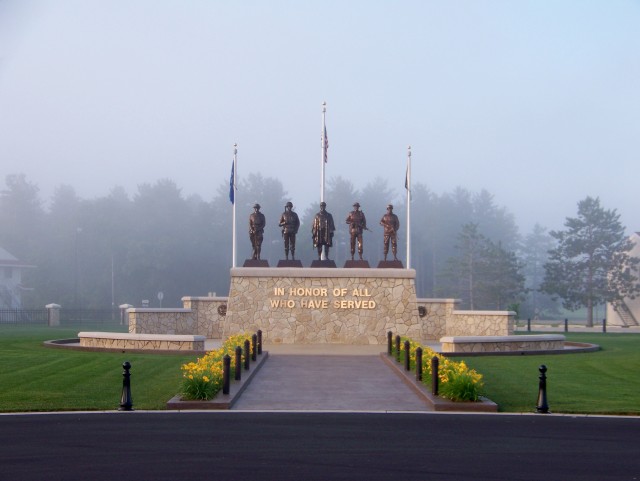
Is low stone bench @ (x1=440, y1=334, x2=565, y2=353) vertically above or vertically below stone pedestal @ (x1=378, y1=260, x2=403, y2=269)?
below

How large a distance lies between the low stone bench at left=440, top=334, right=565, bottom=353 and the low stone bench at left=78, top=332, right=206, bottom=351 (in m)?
7.72

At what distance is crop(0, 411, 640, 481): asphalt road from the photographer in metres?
10.8

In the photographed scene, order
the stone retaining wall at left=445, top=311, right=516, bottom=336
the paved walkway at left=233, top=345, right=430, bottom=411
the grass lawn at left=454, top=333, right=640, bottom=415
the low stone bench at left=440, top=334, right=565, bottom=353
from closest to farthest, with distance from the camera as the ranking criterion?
the grass lawn at left=454, top=333, right=640, bottom=415 < the paved walkway at left=233, top=345, right=430, bottom=411 < the low stone bench at left=440, top=334, right=565, bottom=353 < the stone retaining wall at left=445, top=311, right=516, bottom=336

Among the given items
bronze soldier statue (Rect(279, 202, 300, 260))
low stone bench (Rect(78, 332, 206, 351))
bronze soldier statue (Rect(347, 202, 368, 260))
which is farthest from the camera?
bronze soldier statue (Rect(279, 202, 300, 260))

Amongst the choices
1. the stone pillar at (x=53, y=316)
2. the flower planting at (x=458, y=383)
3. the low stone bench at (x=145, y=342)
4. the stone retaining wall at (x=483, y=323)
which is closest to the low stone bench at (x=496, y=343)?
the stone retaining wall at (x=483, y=323)

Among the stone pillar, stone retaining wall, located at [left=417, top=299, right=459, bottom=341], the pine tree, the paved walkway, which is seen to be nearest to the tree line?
the pine tree

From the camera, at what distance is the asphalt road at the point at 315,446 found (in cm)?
1076

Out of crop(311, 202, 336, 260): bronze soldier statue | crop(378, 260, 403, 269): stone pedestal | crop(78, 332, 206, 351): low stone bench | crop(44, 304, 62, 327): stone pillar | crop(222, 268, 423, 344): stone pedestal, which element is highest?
crop(311, 202, 336, 260): bronze soldier statue

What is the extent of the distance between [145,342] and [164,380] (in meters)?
7.56

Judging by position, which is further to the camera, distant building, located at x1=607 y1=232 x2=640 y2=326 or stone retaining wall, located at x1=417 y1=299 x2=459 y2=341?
distant building, located at x1=607 y1=232 x2=640 y2=326

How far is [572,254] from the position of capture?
252 ft

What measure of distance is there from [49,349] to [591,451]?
20.8 metres

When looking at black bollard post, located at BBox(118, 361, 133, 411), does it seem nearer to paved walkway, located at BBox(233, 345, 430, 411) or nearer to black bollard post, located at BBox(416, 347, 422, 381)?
paved walkway, located at BBox(233, 345, 430, 411)

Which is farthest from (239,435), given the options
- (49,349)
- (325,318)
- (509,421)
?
(325,318)
